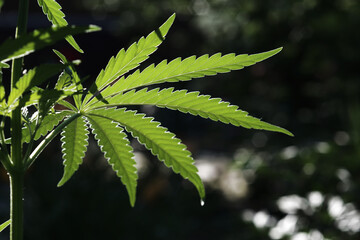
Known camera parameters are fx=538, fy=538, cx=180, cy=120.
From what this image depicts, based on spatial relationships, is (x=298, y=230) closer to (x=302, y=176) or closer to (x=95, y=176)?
(x=302, y=176)

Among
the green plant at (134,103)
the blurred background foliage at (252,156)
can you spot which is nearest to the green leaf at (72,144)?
the green plant at (134,103)

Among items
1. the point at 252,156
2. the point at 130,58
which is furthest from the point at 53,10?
the point at 252,156

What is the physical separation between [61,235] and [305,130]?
353 cm

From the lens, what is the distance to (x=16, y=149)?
0.38 meters

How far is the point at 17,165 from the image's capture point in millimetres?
380

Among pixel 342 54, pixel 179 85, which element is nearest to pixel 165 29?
pixel 342 54

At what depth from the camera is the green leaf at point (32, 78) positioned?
14.3 inches

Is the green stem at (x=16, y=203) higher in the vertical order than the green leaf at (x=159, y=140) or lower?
lower

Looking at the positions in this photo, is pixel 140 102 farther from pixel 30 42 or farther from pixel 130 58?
pixel 30 42

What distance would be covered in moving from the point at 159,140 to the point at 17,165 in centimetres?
13

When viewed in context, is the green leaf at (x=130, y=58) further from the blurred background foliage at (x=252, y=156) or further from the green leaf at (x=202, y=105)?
the blurred background foliage at (x=252, y=156)

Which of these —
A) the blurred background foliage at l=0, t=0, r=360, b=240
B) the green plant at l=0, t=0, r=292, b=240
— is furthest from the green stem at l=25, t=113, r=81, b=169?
the blurred background foliage at l=0, t=0, r=360, b=240

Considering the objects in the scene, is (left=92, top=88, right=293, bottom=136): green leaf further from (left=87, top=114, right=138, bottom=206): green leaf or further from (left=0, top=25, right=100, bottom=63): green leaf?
(left=0, top=25, right=100, bottom=63): green leaf

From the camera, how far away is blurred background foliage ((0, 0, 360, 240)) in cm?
285
